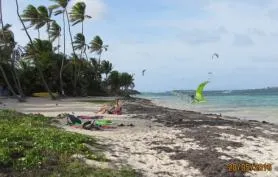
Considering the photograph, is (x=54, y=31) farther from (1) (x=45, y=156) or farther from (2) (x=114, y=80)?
(1) (x=45, y=156)

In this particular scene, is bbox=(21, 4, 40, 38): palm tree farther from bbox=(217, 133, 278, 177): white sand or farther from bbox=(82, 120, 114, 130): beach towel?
bbox=(217, 133, 278, 177): white sand

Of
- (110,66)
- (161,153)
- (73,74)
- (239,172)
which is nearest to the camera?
(239,172)

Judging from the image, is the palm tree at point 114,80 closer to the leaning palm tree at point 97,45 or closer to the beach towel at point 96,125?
the leaning palm tree at point 97,45

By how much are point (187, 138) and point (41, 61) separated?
132ft

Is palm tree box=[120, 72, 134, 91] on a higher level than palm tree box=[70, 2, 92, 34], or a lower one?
lower

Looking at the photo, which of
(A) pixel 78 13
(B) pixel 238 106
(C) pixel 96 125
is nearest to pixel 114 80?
(A) pixel 78 13

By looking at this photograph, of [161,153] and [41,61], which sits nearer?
[161,153]

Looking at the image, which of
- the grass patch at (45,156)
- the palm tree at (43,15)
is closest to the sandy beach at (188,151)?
the grass patch at (45,156)

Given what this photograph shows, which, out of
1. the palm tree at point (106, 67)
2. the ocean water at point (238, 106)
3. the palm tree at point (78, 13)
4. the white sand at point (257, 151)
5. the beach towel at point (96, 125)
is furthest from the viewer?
the palm tree at point (106, 67)

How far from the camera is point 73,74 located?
2350 inches

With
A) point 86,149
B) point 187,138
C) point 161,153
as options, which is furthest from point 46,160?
point 187,138

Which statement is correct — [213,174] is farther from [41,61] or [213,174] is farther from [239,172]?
[41,61]
